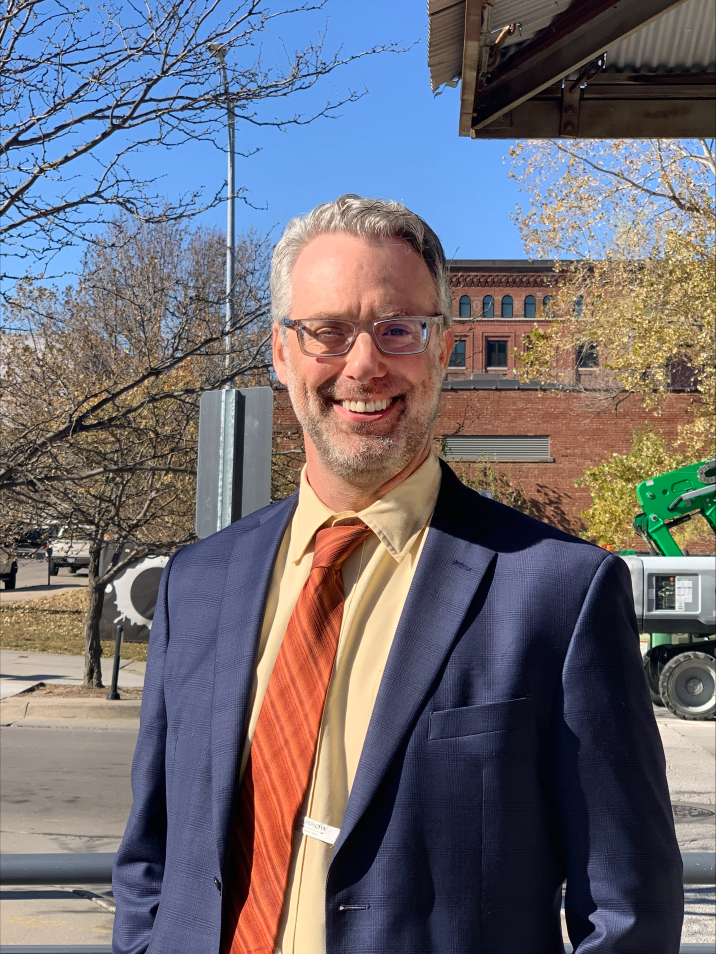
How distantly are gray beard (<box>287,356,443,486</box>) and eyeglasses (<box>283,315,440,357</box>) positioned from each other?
2.8 inches

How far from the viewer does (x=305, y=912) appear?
1.64 m

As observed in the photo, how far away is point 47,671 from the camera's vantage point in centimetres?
1625

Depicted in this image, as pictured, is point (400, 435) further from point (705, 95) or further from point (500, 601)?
point (705, 95)

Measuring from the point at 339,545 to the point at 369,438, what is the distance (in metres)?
0.20

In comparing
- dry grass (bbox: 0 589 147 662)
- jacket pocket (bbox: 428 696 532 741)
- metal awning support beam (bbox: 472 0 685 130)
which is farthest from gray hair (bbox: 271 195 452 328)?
dry grass (bbox: 0 589 147 662)

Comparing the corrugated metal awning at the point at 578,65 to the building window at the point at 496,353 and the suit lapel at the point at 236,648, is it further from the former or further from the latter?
the building window at the point at 496,353

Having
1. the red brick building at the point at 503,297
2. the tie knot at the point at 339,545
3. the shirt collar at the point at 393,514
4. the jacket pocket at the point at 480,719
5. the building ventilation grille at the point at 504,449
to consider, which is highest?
the red brick building at the point at 503,297

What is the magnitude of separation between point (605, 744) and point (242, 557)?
2.60 ft

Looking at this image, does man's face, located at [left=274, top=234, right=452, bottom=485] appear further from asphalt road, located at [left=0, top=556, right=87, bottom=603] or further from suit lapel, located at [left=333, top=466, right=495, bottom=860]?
asphalt road, located at [left=0, top=556, right=87, bottom=603]

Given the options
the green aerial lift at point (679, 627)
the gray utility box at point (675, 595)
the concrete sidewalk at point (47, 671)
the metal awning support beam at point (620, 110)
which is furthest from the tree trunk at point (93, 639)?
the metal awning support beam at point (620, 110)

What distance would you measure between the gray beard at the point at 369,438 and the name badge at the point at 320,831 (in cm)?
60

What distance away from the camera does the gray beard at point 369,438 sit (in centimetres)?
187

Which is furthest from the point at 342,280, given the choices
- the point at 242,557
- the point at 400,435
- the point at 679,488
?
the point at 679,488

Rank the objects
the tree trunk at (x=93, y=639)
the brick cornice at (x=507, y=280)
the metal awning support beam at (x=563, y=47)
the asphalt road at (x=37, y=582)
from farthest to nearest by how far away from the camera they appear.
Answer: the brick cornice at (x=507, y=280) < the asphalt road at (x=37, y=582) < the tree trunk at (x=93, y=639) < the metal awning support beam at (x=563, y=47)
